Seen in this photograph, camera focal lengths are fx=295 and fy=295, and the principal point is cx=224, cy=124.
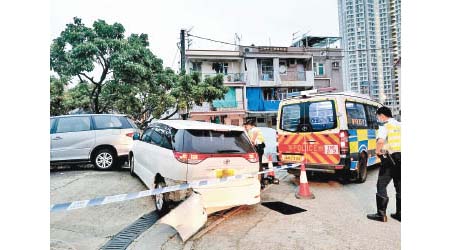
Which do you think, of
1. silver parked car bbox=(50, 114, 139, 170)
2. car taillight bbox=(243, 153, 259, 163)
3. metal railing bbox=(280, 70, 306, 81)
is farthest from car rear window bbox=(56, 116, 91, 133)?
metal railing bbox=(280, 70, 306, 81)

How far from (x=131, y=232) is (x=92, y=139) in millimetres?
4245

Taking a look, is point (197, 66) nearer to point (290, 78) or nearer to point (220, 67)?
point (220, 67)

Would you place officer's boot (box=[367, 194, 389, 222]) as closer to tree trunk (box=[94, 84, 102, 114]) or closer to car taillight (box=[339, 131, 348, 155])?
car taillight (box=[339, 131, 348, 155])

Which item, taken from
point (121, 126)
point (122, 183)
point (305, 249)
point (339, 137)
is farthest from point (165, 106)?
point (305, 249)

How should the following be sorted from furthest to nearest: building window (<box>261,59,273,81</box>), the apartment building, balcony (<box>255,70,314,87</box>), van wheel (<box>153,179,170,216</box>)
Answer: building window (<box>261,59,273,81</box>) < balcony (<box>255,70,314,87</box>) < the apartment building < van wheel (<box>153,179,170,216</box>)

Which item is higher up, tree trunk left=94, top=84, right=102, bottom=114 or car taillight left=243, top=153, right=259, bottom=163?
tree trunk left=94, top=84, right=102, bottom=114

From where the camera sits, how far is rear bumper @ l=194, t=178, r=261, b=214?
407 cm

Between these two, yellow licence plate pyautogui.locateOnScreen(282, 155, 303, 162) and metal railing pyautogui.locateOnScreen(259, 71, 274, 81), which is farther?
metal railing pyautogui.locateOnScreen(259, 71, 274, 81)

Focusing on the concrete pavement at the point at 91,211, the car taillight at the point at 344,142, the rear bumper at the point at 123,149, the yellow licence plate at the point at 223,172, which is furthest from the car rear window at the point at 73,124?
the car taillight at the point at 344,142

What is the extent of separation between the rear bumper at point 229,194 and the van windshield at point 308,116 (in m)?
2.64

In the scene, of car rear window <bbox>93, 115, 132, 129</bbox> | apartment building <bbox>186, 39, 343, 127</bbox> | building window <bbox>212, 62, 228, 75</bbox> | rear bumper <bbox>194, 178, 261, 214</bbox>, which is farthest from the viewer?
building window <bbox>212, 62, 228, 75</bbox>

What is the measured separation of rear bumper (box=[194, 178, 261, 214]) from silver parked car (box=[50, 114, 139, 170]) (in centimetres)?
442

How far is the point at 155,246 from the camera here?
3.55 meters

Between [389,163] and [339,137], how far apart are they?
6.39ft
